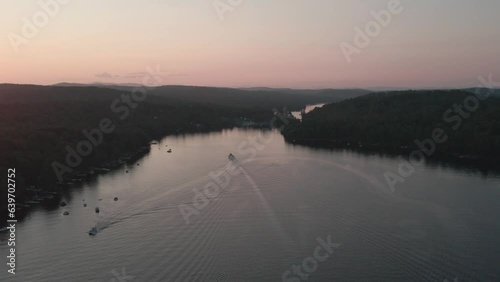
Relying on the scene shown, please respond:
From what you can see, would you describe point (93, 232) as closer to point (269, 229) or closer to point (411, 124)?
point (269, 229)

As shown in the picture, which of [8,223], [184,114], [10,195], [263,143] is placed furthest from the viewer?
[184,114]

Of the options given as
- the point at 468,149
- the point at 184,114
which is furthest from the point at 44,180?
the point at 184,114

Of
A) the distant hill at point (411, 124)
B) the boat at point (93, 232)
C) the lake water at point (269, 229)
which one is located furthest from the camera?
the distant hill at point (411, 124)

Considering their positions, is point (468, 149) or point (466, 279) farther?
point (468, 149)

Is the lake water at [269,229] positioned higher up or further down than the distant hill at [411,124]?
further down

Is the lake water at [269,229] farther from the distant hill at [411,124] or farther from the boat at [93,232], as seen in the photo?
the distant hill at [411,124]

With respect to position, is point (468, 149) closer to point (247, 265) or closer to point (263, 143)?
point (263, 143)

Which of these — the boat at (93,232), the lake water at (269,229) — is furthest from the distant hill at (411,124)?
the boat at (93,232)
